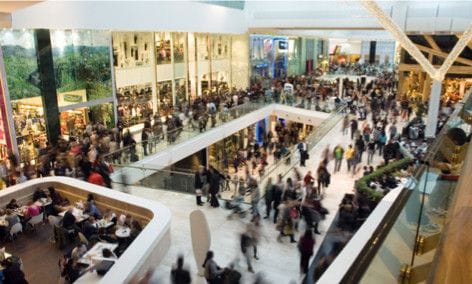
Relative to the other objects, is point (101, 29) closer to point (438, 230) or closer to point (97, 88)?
point (97, 88)

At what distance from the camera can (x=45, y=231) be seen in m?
9.59

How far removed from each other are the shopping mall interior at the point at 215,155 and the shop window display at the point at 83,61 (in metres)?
0.06

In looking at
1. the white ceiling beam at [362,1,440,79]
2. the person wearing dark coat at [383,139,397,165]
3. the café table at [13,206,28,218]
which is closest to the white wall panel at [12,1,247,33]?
the café table at [13,206,28,218]

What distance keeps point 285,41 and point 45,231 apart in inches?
1169

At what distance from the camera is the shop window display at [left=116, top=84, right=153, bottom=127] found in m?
19.7

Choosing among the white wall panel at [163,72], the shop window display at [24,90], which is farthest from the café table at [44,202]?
the white wall panel at [163,72]

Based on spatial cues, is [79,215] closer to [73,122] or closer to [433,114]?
[73,122]

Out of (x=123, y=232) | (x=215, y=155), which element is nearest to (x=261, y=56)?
(x=215, y=155)

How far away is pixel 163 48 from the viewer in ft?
73.9

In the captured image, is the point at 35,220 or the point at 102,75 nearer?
the point at 35,220

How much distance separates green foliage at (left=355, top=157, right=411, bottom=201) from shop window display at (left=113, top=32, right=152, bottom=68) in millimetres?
13107

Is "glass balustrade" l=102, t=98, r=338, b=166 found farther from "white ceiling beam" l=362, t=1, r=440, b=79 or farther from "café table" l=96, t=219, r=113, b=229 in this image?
"white ceiling beam" l=362, t=1, r=440, b=79

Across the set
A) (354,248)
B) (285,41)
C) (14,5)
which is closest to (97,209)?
(14,5)

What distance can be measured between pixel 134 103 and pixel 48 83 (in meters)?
5.30
